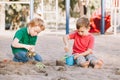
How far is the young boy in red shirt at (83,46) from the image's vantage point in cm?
486

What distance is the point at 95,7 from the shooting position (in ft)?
55.6

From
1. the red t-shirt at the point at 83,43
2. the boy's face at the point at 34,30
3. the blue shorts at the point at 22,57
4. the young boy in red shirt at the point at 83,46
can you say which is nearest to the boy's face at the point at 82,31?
the young boy in red shirt at the point at 83,46

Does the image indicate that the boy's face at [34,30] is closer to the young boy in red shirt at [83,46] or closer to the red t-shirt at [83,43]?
the young boy in red shirt at [83,46]

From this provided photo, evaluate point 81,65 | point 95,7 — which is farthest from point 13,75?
point 95,7

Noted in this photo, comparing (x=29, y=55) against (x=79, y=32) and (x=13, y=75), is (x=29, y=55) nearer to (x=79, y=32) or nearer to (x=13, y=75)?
(x=79, y=32)

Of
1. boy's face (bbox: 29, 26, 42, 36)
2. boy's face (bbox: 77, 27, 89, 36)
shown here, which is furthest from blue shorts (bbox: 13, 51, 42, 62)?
boy's face (bbox: 77, 27, 89, 36)

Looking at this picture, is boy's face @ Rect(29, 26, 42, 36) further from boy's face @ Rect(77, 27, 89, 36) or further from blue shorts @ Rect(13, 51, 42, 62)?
boy's face @ Rect(77, 27, 89, 36)

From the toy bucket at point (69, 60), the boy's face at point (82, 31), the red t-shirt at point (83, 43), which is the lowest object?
the toy bucket at point (69, 60)

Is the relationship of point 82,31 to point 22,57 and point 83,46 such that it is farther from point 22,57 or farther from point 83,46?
point 22,57

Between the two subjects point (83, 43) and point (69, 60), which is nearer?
point (69, 60)

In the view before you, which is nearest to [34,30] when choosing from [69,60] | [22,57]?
[22,57]

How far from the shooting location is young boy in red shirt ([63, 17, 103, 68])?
4863 millimetres

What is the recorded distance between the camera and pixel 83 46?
526 centimetres

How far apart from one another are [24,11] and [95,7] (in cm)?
300
